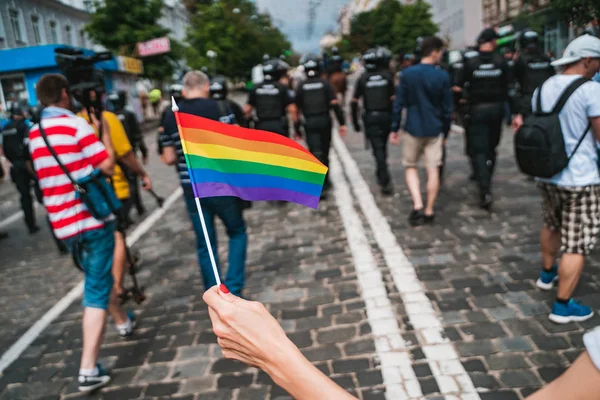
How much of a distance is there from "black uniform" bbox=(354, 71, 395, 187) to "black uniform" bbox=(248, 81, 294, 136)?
1.26 metres

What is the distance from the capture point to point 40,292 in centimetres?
569

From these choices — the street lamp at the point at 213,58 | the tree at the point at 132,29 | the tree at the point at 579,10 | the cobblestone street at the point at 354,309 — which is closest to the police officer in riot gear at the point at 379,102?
the cobblestone street at the point at 354,309

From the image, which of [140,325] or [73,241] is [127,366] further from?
[73,241]

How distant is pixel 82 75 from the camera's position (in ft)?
14.8

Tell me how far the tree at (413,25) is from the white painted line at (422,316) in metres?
50.9


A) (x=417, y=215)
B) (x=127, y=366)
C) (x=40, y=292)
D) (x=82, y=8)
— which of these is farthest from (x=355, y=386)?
(x=82, y=8)

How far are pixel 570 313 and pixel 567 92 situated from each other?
5.12ft

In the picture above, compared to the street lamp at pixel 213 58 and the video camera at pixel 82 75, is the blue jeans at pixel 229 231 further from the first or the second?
the street lamp at pixel 213 58

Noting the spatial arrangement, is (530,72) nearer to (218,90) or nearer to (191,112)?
(218,90)

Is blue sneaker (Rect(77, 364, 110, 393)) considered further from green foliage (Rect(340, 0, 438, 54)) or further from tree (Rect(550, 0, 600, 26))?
green foliage (Rect(340, 0, 438, 54))

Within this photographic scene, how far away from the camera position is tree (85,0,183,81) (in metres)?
35.0

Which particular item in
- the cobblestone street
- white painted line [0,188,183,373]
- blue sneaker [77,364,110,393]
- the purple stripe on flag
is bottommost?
white painted line [0,188,183,373]

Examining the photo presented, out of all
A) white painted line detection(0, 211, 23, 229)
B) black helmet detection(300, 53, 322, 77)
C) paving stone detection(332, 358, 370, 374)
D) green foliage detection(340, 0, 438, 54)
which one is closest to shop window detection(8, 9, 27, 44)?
black helmet detection(300, 53, 322, 77)

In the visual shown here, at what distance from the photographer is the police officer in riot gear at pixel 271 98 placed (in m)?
7.99
